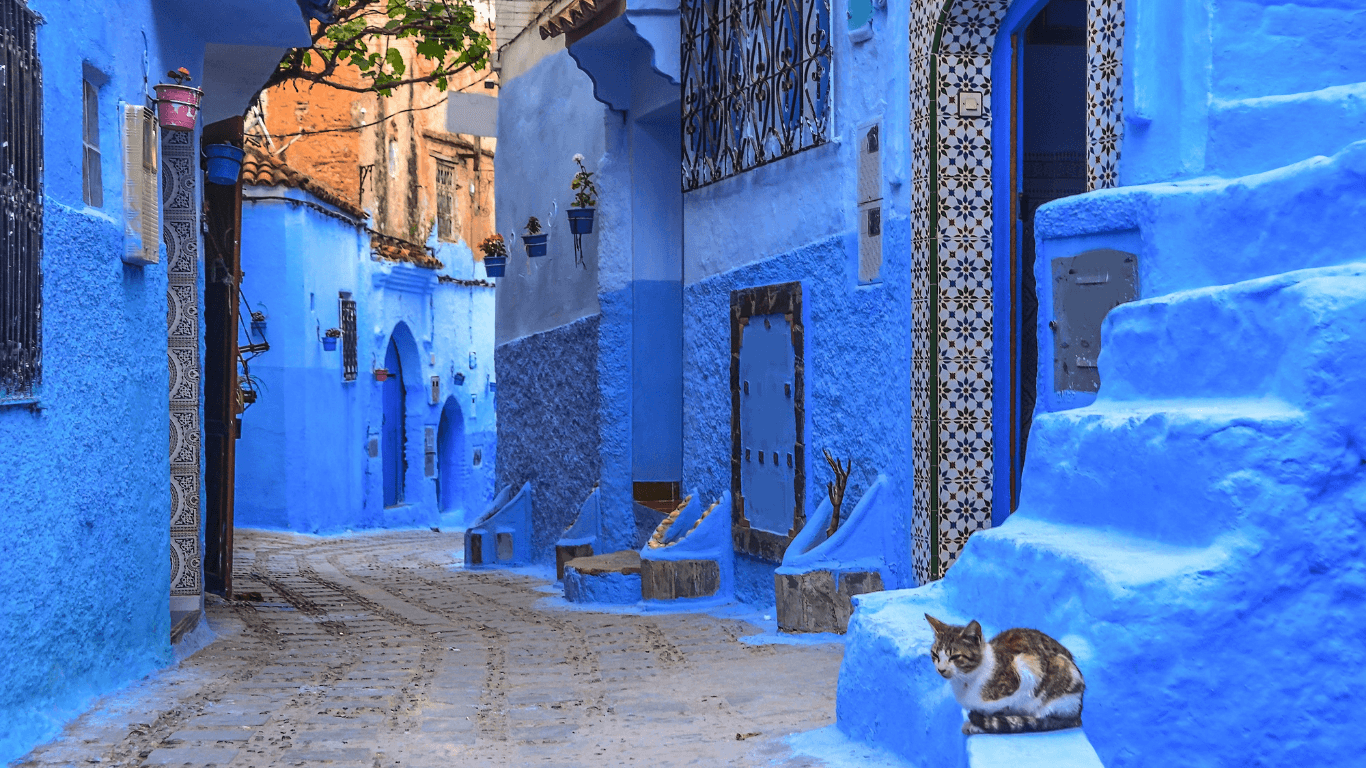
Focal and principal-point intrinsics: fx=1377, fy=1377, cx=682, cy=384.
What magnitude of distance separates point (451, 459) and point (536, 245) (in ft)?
40.8

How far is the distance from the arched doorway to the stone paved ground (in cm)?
1476

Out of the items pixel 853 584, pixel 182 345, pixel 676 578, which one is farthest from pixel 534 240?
pixel 853 584

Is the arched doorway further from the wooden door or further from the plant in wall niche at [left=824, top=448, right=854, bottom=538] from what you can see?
the plant in wall niche at [left=824, top=448, right=854, bottom=538]

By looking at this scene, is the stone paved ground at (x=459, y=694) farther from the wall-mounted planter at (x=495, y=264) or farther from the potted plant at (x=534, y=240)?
the wall-mounted planter at (x=495, y=264)


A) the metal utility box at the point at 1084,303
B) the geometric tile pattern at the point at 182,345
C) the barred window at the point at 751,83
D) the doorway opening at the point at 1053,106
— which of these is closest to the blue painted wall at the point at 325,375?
the barred window at the point at 751,83

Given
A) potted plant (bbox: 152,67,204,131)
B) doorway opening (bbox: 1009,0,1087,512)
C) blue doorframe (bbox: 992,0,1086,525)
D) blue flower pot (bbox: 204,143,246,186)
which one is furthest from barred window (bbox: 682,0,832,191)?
potted plant (bbox: 152,67,204,131)

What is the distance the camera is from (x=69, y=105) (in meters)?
5.92

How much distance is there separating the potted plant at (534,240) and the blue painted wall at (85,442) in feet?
20.9

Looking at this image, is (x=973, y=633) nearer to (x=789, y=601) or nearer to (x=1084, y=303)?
(x=1084, y=303)

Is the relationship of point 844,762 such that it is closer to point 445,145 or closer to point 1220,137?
point 1220,137

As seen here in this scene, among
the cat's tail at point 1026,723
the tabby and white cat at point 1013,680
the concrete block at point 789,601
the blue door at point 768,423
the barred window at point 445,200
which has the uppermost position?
the barred window at point 445,200

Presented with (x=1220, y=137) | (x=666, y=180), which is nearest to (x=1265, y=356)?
(x=1220, y=137)

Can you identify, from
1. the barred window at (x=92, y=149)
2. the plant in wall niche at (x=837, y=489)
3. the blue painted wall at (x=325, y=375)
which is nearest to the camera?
the barred window at (x=92, y=149)

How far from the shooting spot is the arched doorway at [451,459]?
25.3 m
